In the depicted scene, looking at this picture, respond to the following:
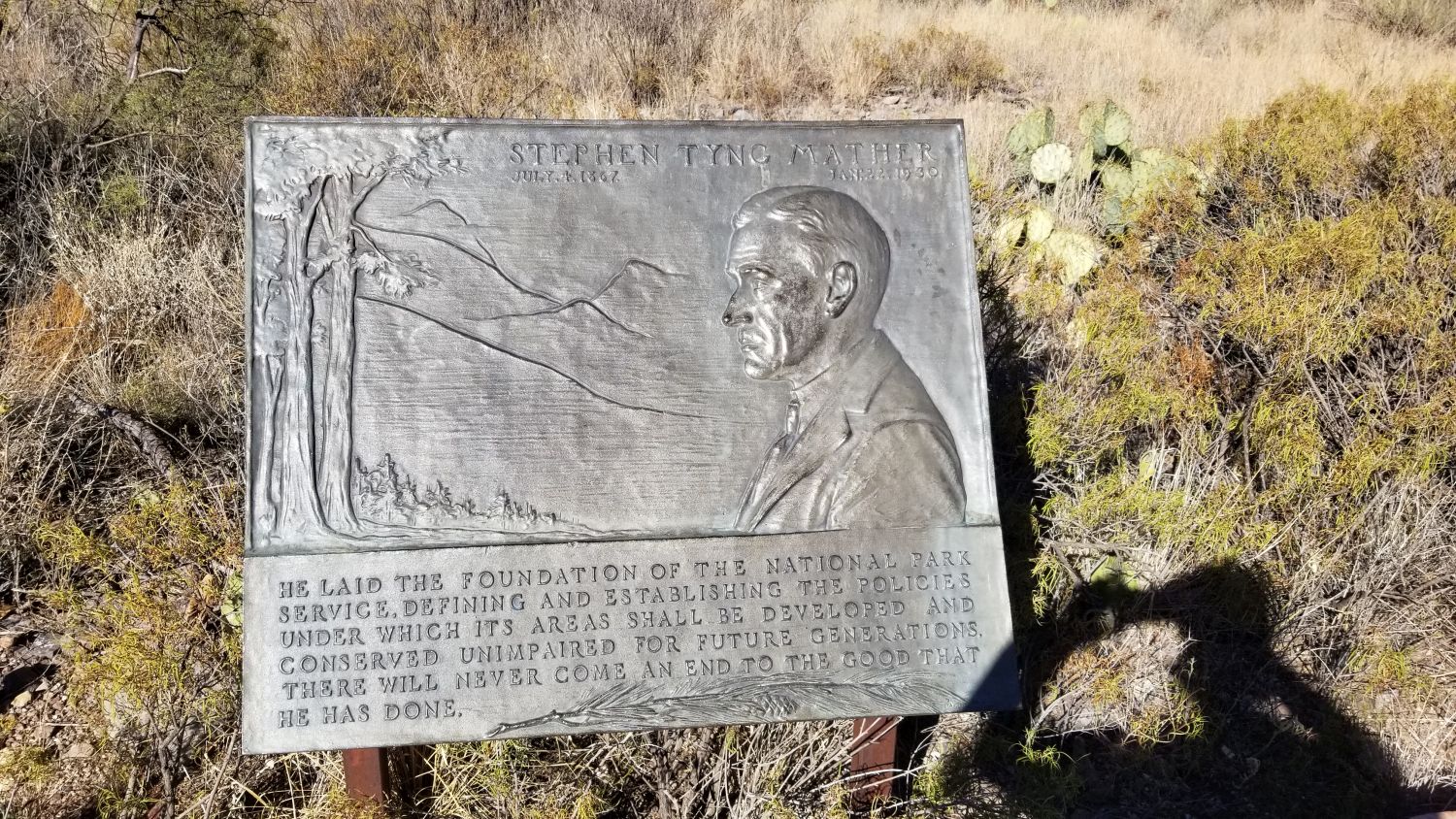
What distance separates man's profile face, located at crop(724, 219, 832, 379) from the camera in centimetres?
279

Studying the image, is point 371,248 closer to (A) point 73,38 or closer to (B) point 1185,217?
(B) point 1185,217

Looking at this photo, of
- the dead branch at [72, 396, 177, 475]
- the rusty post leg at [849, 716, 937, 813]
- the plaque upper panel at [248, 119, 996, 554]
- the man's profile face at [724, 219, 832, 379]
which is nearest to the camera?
the plaque upper panel at [248, 119, 996, 554]

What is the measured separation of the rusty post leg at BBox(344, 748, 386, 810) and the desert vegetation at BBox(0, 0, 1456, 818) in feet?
0.46

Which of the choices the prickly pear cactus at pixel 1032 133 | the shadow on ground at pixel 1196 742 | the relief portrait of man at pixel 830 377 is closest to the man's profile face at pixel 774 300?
the relief portrait of man at pixel 830 377

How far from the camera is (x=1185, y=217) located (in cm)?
452

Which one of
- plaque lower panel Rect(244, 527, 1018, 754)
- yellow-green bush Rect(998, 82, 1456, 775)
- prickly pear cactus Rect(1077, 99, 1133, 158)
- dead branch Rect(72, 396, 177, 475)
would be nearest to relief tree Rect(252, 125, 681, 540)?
plaque lower panel Rect(244, 527, 1018, 754)

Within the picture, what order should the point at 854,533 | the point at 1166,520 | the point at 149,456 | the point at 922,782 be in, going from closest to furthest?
the point at 854,533
the point at 922,782
the point at 1166,520
the point at 149,456

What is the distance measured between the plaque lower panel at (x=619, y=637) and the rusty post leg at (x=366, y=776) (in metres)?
0.26

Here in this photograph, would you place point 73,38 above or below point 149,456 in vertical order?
above

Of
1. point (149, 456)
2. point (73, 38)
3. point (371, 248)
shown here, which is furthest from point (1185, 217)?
point (73, 38)

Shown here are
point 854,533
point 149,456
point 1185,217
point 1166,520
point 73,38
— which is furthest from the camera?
point 73,38

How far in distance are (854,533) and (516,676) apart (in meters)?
1.06

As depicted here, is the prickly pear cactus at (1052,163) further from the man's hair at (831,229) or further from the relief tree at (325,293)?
the relief tree at (325,293)

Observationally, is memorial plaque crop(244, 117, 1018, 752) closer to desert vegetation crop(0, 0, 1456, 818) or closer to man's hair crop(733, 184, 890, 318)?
man's hair crop(733, 184, 890, 318)
